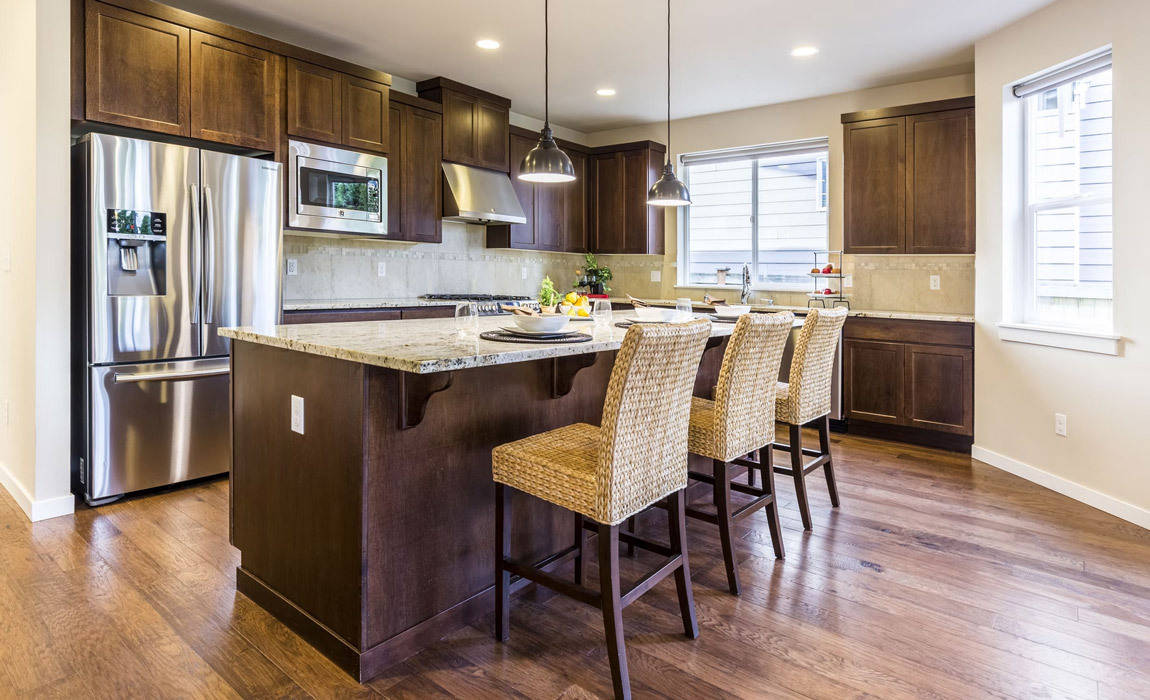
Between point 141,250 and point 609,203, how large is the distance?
4229 mm

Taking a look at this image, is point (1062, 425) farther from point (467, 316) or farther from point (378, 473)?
point (378, 473)

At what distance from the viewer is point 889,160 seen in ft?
15.7

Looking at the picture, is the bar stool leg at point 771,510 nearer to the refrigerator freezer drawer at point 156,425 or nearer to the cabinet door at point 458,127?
the refrigerator freezer drawer at point 156,425

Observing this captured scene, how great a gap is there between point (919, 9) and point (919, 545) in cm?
292

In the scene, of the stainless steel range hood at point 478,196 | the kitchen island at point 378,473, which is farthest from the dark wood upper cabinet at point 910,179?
the kitchen island at point 378,473

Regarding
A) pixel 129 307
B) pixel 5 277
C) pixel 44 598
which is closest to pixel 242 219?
pixel 129 307

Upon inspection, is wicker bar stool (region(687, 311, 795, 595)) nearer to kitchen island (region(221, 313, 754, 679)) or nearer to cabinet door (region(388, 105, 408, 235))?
kitchen island (region(221, 313, 754, 679))

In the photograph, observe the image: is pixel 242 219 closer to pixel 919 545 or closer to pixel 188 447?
pixel 188 447

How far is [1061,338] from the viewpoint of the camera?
3.58 metres

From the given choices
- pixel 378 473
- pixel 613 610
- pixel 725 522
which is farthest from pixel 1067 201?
pixel 378 473

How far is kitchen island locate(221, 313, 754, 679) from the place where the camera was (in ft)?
5.95

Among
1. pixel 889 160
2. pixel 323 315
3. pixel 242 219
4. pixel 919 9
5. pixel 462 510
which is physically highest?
pixel 919 9

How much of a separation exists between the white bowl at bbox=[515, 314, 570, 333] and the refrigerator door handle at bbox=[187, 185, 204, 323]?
82.2 inches

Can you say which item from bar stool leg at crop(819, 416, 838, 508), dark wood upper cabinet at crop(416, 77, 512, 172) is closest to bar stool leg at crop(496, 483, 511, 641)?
bar stool leg at crop(819, 416, 838, 508)
